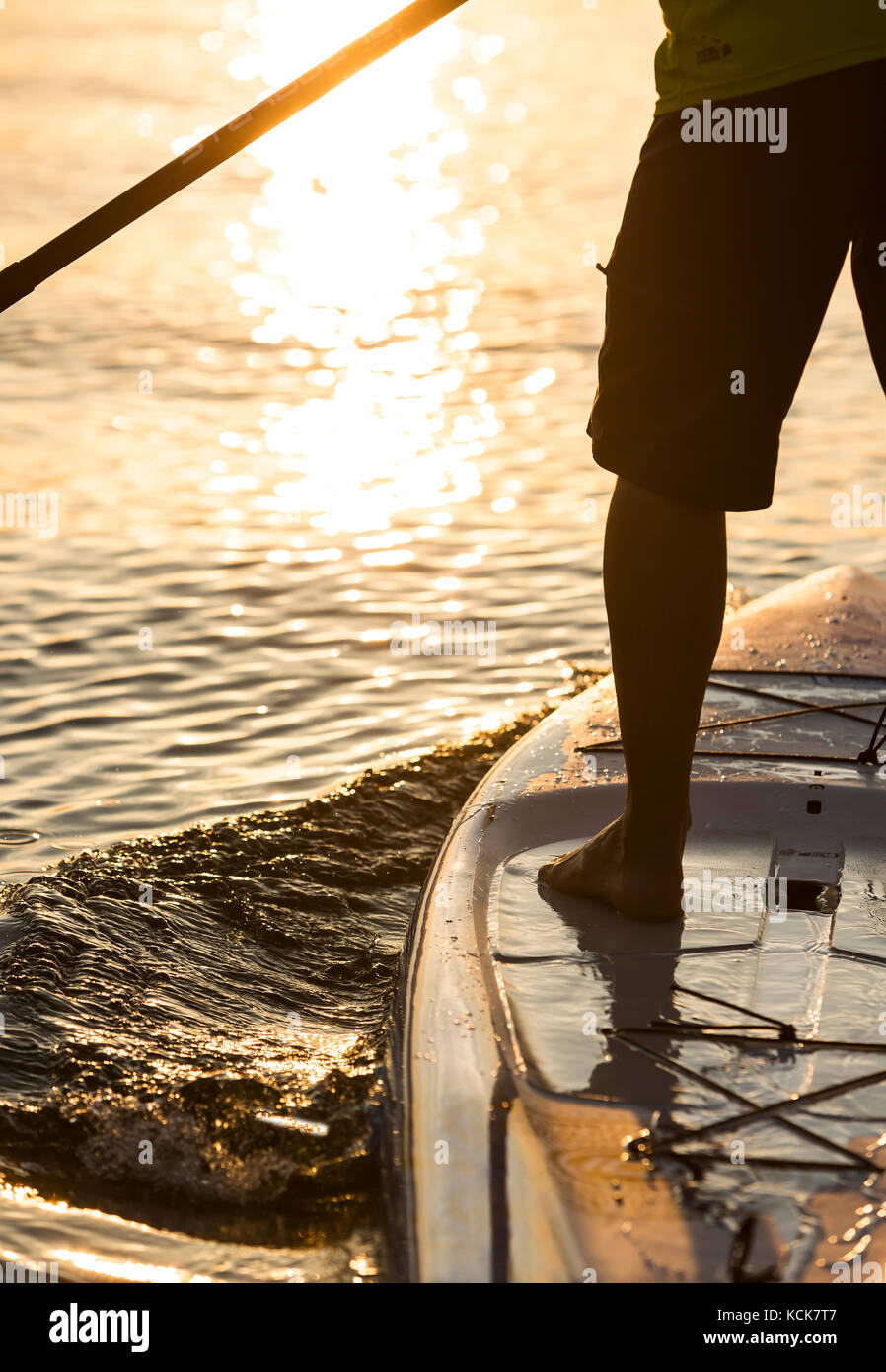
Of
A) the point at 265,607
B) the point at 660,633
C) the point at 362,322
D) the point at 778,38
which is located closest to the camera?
the point at 778,38

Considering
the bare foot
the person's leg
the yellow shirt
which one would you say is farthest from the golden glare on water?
the yellow shirt

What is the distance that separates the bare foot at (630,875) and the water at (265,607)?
47 centimetres

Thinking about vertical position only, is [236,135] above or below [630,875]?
above

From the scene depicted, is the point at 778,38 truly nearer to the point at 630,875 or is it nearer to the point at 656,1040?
the point at 630,875

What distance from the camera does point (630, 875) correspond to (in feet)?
7.42

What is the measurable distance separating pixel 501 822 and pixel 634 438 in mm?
934

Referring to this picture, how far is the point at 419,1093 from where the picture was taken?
192cm

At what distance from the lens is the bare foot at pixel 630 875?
7.34 ft

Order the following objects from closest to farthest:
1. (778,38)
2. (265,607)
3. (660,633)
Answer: (778,38)
(660,633)
(265,607)

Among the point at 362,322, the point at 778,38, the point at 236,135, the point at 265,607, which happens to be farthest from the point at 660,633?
the point at 362,322

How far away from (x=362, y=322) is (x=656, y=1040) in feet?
26.0

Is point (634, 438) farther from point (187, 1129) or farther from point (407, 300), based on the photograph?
point (407, 300)

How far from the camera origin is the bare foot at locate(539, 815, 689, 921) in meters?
2.24
